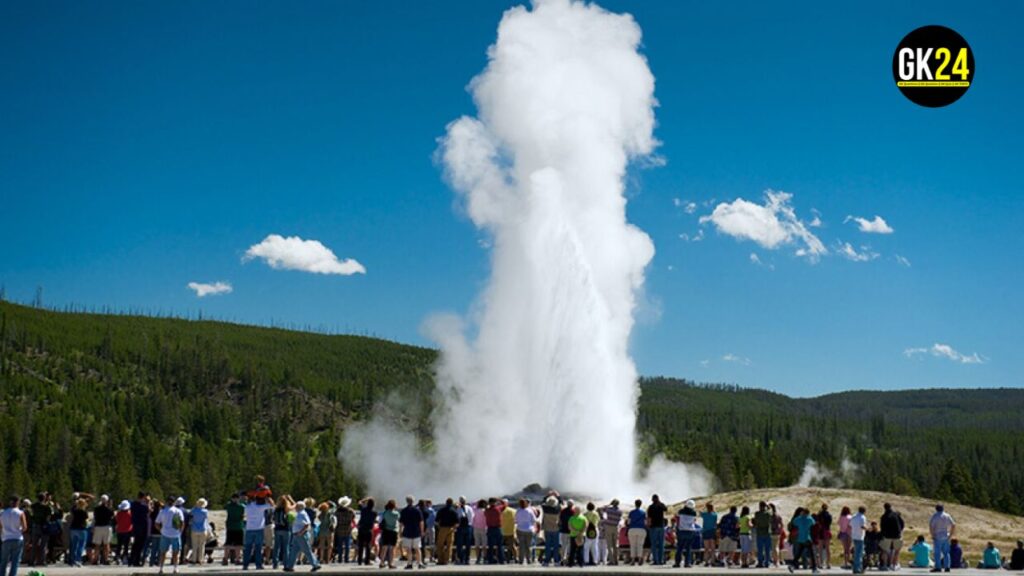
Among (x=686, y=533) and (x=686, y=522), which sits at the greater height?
(x=686, y=522)

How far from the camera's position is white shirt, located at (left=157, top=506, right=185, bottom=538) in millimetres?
19844

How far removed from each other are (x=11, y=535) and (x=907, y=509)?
31971 mm

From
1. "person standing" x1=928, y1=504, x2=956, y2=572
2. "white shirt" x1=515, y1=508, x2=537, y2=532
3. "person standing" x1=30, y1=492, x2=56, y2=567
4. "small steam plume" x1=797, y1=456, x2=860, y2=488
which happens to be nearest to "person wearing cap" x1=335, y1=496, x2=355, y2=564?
"white shirt" x1=515, y1=508, x2=537, y2=532

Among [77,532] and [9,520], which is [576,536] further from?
[9,520]

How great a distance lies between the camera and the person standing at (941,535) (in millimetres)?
21688

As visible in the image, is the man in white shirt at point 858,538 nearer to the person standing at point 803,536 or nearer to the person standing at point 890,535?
the person standing at point 890,535

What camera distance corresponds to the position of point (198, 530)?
21516 millimetres

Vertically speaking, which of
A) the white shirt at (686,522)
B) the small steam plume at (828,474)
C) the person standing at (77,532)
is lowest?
the person standing at (77,532)

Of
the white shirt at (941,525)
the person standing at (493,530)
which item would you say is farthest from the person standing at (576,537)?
the white shirt at (941,525)

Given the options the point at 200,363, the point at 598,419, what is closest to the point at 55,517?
the point at 598,419

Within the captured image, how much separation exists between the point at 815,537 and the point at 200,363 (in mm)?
166918

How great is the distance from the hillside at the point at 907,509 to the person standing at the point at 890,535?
1317 centimetres

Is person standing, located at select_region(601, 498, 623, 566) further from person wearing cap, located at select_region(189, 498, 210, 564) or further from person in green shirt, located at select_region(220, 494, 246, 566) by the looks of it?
person wearing cap, located at select_region(189, 498, 210, 564)

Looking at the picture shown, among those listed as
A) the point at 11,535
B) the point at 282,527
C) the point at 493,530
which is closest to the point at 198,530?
the point at 282,527
